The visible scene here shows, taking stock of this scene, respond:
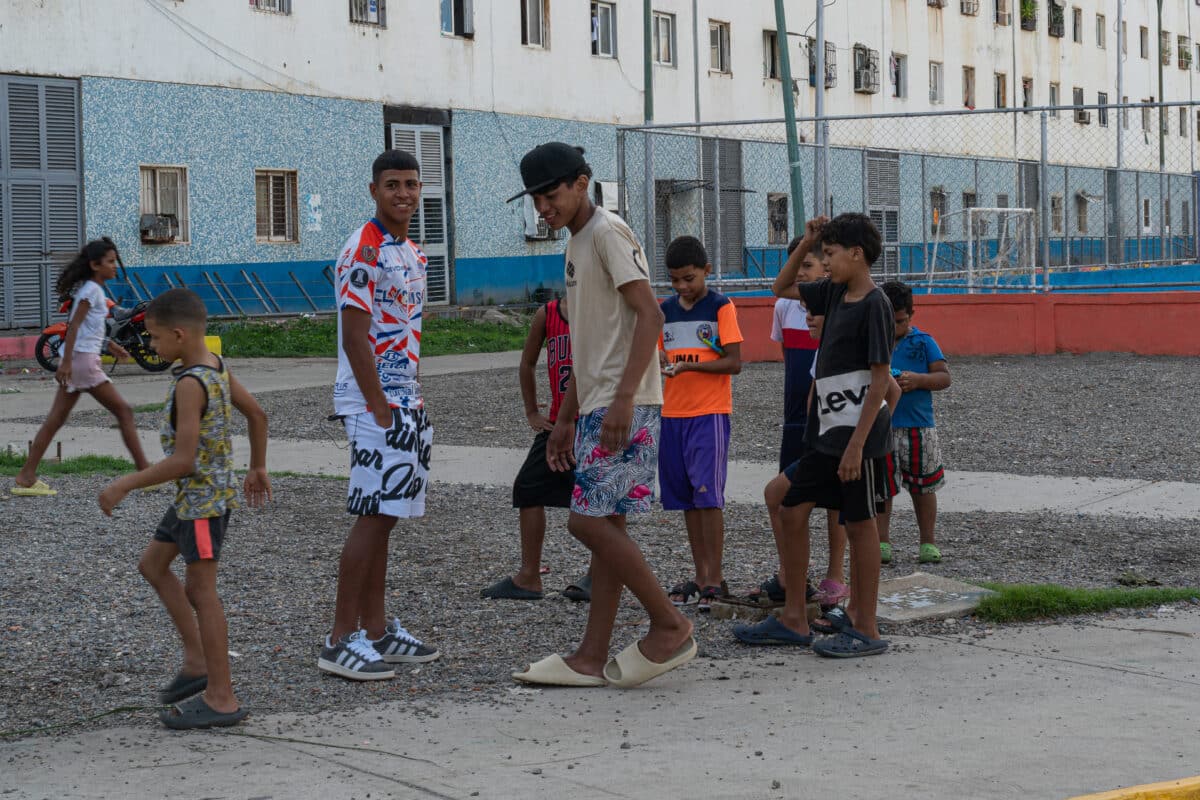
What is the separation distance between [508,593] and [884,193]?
15.2 m

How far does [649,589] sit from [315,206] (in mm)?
23375

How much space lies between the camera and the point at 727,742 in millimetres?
4512

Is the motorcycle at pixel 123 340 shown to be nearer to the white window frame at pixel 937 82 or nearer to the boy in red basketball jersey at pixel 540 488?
the boy in red basketball jersey at pixel 540 488

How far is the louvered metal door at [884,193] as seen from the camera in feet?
66.2

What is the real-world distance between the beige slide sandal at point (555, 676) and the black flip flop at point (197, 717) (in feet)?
3.04

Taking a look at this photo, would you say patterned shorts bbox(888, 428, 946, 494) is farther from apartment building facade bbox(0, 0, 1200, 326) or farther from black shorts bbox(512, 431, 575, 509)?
apartment building facade bbox(0, 0, 1200, 326)

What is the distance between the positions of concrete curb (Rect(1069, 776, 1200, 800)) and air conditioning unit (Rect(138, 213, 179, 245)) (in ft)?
73.3

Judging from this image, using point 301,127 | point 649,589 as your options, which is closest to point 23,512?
point 649,589

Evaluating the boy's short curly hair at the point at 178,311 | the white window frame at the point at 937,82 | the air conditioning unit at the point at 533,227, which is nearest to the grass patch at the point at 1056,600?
the boy's short curly hair at the point at 178,311

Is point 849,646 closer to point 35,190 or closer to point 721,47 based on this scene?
point 35,190

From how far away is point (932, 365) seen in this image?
7.21 meters

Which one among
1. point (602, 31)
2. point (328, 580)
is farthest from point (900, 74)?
point (328, 580)

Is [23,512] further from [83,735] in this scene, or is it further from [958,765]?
[958,765]

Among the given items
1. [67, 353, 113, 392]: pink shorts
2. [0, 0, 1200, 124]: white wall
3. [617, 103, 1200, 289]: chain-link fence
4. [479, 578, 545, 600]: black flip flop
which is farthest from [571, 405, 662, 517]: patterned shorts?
[0, 0, 1200, 124]: white wall
